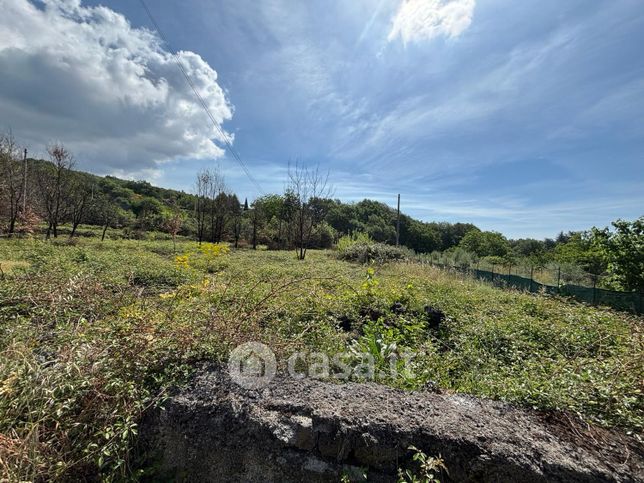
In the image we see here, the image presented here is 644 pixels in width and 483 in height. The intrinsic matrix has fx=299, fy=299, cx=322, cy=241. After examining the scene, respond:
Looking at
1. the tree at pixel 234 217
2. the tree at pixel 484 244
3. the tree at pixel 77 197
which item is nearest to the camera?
the tree at pixel 77 197

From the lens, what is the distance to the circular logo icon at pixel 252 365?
192 cm

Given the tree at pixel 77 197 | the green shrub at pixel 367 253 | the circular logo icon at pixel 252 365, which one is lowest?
the circular logo icon at pixel 252 365

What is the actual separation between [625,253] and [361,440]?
1167 centimetres

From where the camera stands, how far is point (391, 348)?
2678 mm

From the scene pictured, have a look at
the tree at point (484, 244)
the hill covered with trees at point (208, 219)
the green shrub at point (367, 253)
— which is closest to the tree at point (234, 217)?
the hill covered with trees at point (208, 219)

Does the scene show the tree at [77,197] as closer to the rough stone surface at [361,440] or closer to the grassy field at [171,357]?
the grassy field at [171,357]

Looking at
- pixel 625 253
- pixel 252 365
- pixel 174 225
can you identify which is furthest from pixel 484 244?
pixel 252 365

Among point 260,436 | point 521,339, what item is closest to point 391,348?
point 260,436

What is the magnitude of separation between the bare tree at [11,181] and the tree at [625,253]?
21809 millimetres

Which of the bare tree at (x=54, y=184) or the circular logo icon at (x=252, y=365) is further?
the bare tree at (x=54, y=184)

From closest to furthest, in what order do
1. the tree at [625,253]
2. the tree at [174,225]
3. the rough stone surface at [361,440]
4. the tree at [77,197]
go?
1. the rough stone surface at [361,440]
2. the tree at [625,253]
3. the tree at [174,225]
4. the tree at [77,197]

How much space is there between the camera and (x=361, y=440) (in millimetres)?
1559

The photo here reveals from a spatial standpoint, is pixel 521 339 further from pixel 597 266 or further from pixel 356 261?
pixel 597 266

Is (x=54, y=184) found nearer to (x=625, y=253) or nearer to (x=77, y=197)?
(x=77, y=197)
